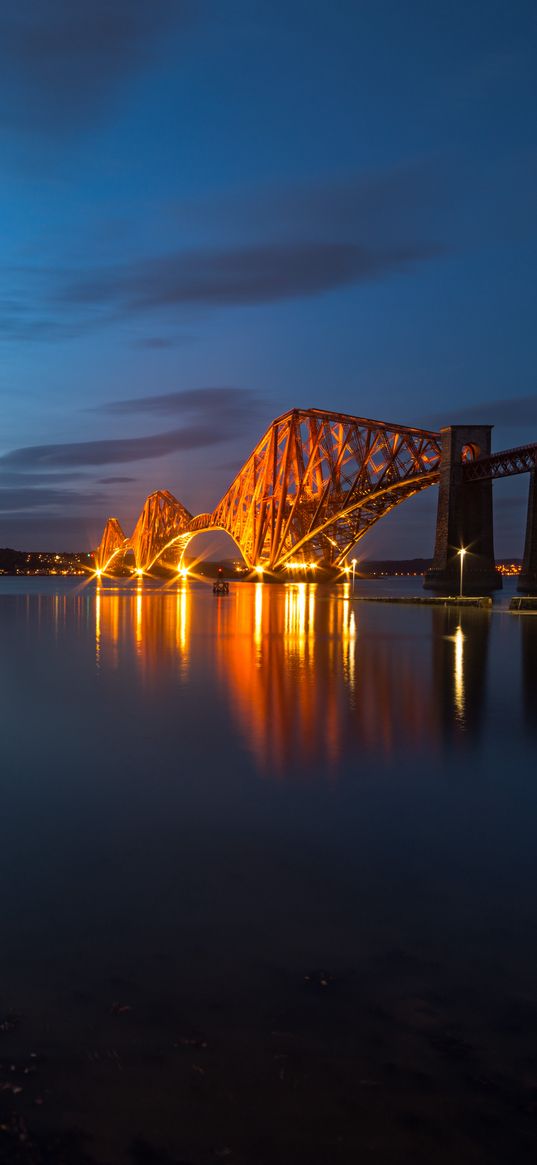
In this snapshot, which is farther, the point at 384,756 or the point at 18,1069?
the point at 384,756

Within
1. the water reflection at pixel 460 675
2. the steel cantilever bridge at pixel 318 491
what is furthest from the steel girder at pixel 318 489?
the water reflection at pixel 460 675

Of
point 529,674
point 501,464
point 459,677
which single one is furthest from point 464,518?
point 459,677

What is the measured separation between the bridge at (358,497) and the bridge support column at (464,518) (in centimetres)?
9

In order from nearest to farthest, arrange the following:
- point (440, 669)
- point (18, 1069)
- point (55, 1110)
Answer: point (55, 1110), point (18, 1069), point (440, 669)

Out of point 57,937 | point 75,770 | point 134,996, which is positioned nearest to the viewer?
point 134,996

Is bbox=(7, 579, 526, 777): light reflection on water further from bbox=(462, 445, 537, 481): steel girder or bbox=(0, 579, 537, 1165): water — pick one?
bbox=(462, 445, 537, 481): steel girder

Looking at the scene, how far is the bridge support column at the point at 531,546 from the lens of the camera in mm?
58900

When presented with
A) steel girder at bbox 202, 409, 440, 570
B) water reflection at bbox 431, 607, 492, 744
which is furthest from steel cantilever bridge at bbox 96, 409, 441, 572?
water reflection at bbox 431, 607, 492, 744

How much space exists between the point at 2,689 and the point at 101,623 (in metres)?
25.4

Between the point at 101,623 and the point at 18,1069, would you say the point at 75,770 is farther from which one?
the point at 101,623

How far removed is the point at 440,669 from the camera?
21875 millimetres

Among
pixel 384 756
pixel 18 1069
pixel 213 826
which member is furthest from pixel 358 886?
pixel 384 756

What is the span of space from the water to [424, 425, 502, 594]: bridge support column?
2393 inches

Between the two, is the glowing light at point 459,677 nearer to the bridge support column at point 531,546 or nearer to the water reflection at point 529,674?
the water reflection at point 529,674
